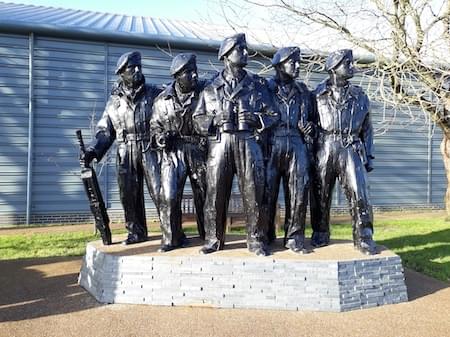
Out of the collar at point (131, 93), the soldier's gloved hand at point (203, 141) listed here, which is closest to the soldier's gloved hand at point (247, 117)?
the soldier's gloved hand at point (203, 141)

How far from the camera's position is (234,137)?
5148 millimetres

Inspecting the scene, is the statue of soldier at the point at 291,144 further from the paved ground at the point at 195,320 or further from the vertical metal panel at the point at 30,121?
the vertical metal panel at the point at 30,121

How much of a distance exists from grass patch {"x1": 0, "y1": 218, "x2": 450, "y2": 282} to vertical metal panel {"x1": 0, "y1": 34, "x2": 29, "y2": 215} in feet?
6.39

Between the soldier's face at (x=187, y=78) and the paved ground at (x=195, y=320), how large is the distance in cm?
235

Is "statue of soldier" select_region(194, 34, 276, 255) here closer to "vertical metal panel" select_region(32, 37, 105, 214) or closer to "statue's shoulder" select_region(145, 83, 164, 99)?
"statue's shoulder" select_region(145, 83, 164, 99)

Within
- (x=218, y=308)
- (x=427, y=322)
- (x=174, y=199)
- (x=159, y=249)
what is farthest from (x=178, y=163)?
(x=427, y=322)

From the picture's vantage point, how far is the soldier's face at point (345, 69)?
5.48 meters

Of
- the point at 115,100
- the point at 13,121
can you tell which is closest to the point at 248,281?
the point at 115,100

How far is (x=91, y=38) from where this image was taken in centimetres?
1233

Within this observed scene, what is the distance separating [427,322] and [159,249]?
9.08 feet

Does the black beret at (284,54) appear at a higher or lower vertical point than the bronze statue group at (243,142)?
higher

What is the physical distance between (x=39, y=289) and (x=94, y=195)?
126 centimetres

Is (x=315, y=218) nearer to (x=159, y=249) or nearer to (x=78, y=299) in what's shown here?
(x=159, y=249)

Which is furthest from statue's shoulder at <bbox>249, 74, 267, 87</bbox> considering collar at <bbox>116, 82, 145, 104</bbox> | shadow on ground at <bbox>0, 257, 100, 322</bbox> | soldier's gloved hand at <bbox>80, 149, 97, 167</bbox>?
shadow on ground at <bbox>0, 257, 100, 322</bbox>
